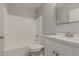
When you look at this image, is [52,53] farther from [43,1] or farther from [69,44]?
[43,1]

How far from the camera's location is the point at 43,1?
1.06 m

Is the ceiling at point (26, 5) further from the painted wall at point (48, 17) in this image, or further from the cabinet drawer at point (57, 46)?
the cabinet drawer at point (57, 46)

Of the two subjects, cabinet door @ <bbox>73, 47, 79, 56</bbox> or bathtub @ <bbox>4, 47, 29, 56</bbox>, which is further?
bathtub @ <bbox>4, 47, 29, 56</bbox>

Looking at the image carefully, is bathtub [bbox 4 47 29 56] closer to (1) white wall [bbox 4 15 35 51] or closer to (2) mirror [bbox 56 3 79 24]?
(1) white wall [bbox 4 15 35 51]

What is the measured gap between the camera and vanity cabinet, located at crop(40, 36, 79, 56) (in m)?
0.90

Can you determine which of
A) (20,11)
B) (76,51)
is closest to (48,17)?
(20,11)

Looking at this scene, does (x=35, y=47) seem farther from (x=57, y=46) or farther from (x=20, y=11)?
(x=20, y=11)

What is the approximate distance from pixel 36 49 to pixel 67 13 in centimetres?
77

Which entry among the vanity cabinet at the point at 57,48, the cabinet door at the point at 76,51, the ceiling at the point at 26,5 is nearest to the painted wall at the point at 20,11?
the ceiling at the point at 26,5

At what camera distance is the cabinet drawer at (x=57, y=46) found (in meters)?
0.94

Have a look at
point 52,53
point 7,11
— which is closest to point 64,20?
point 52,53

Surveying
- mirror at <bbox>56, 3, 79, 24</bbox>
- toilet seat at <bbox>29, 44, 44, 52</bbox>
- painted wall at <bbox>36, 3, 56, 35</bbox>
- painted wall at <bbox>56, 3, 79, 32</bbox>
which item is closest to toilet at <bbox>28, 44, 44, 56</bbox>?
toilet seat at <bbox>29, 44, 44, 52</bbox>

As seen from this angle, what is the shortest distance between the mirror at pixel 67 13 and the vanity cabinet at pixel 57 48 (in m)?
0.36

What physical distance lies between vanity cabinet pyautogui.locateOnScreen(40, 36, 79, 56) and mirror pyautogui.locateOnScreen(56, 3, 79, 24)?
0.36 metres
